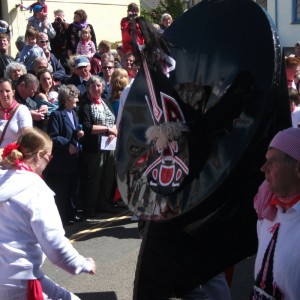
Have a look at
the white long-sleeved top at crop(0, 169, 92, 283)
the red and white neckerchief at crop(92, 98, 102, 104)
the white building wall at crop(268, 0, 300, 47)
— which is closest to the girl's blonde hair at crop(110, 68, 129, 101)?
the red and white neckerchief at crop(92, 98, 102, 104)

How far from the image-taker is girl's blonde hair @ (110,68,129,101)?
8.11m

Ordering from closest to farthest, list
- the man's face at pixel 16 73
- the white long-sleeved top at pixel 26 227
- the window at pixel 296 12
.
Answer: the white long-sleeved top at pixel 26 227, the man's face at pixel 16 73, the window at pixel 296 12

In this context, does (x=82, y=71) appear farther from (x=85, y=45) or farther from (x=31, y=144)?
(x=31, y=144)

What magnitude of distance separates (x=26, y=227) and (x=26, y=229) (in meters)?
0.01

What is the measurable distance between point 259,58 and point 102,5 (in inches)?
677

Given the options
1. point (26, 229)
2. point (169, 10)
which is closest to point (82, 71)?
point (26, 229)

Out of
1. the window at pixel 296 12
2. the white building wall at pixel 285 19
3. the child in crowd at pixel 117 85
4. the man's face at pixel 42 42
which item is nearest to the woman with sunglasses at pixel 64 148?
the child in crowd at pixel 117 85

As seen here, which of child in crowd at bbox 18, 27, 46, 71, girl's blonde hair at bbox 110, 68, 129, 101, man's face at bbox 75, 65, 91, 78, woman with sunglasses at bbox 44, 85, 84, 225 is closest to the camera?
woman with sunglasses at bbox 44, 85, 84, 225

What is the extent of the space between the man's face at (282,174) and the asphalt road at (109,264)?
2.55 metres

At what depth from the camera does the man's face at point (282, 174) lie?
2533mm

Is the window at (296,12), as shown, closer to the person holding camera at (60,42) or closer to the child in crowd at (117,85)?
the person holding camera at (60,42)

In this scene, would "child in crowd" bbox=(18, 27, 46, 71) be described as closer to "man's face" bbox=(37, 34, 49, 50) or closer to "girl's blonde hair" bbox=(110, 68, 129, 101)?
"man's face" bbox=(37, 34, 49, 50)

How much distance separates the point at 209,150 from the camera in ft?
9.74

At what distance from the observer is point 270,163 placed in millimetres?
2561
